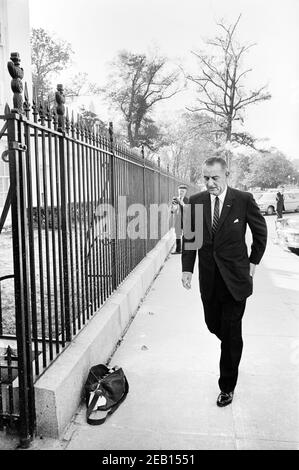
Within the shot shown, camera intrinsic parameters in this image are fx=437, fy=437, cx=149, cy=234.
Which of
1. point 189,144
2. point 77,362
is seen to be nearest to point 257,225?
point 77,362

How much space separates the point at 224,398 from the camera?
3543mm

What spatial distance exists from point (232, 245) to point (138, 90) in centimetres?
4313

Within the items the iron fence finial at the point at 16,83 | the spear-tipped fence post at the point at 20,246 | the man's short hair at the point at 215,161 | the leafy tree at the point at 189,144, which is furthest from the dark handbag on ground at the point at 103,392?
the leafy tree at the point at 189,144

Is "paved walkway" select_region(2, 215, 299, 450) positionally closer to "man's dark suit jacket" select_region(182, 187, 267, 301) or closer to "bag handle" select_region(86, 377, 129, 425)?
"bag handle" select_region(86, 377, 129, 425)

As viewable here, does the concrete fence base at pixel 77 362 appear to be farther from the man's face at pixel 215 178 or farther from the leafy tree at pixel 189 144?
the leafy tree at pixel 189 144

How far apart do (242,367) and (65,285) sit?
193 cm

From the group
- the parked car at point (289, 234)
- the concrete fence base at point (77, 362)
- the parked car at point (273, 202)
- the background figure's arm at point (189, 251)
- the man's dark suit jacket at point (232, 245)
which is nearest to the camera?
the concrete fence base at point (77, 362)

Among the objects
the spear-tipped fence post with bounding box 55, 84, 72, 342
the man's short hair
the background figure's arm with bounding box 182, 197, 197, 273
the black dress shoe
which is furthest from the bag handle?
the man's short hair

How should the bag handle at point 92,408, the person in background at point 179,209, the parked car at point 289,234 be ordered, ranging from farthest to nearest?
the parked car at point 289,234
the person in background at point 179,209
the bag handle at point 92,408

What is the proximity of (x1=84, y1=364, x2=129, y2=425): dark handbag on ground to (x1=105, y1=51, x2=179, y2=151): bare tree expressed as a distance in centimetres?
4063

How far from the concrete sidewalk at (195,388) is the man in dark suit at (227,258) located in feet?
0.95

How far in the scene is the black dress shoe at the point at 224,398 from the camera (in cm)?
351

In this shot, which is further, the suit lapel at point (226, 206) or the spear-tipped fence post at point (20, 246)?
the suit lapel at point (226, 206)
